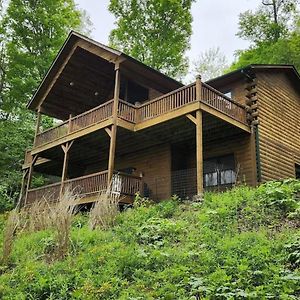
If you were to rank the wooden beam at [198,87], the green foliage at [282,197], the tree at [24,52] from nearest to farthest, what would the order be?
the green foliage at [282,197] < the wooden beam at [198,87] < the tree at [24,52]

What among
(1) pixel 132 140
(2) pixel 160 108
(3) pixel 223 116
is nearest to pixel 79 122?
(1) pixel 132 140

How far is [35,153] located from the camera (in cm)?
1970

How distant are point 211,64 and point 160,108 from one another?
32.2m

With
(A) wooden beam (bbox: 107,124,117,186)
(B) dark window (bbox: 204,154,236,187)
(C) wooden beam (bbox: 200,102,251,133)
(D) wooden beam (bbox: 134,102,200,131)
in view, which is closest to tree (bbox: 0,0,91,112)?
(A) wooden beam (bbox: 107,124,117,186)

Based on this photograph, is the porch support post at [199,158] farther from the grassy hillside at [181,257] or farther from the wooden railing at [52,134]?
the wooden railing at [52,134]

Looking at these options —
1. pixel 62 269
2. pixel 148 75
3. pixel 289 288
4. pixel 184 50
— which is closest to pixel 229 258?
pixel 289 288

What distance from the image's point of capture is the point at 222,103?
1455 centimetres

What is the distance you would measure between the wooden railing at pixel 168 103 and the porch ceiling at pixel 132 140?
0.51 metres

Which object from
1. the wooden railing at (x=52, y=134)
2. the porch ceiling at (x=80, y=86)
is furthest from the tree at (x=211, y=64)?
the wooden railing at (x=52, y=134)

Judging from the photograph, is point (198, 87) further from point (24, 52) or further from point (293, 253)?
point (24, 52)

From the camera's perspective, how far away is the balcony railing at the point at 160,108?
13980mm

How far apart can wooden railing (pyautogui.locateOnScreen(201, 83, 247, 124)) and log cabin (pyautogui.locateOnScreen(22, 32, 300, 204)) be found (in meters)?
0.04

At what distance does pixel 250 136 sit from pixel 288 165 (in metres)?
3.15

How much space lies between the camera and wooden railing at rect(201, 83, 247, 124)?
45.4 ft
